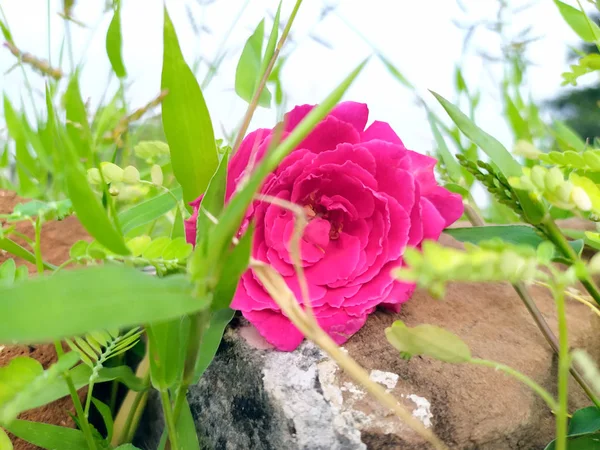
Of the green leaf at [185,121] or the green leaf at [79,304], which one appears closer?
the green leaf at [79,304]

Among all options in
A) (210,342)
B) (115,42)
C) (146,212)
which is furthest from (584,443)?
(115,42)

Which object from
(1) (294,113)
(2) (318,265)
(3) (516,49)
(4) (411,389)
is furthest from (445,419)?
(3) (516,49)

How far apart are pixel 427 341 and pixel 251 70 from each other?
12.7 inches

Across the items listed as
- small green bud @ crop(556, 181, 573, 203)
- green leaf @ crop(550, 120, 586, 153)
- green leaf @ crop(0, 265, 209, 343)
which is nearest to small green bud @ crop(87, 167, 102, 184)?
green leaf @ crop(0, 265, 209, 343)

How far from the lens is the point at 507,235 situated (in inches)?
16.7

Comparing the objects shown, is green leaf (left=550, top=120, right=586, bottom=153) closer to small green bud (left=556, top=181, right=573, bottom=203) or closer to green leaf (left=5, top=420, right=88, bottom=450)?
small green bud (left=556, top=181, right=573, bottom=203)

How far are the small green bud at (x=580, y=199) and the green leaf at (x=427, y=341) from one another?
11 centimetres

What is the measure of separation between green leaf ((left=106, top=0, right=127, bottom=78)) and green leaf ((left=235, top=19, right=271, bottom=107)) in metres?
0.11

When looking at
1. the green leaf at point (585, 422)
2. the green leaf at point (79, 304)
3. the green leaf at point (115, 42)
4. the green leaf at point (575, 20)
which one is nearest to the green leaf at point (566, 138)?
the green leaf at point (575, 20)

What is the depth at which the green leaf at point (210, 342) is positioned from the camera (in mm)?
369

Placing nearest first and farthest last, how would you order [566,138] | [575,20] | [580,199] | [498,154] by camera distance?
[580,199], [498,154], [575,20], [566,138]

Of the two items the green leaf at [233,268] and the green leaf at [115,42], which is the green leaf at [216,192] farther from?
the green leaf at [115,42]

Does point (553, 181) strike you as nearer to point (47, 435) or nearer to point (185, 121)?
point (185, 121)

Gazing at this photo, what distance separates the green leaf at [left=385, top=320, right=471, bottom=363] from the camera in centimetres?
26
